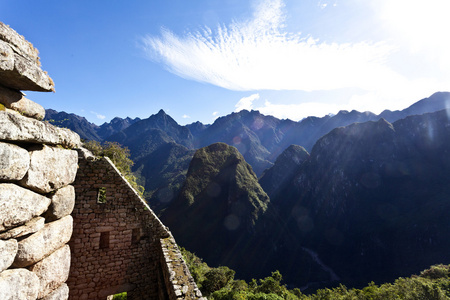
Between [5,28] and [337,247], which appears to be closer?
[5,28]

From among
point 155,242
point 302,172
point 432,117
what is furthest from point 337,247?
point 155,242

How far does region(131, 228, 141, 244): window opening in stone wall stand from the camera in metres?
7.76

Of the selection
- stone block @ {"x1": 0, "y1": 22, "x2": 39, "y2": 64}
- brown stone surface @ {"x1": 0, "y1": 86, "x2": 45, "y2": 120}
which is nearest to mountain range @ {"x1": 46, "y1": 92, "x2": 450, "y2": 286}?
brown stone surface @ {"x1": 0, "y1": 86, "x2": 45, "y2": 120}

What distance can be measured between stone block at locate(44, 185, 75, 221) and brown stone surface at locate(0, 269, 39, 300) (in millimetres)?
1145

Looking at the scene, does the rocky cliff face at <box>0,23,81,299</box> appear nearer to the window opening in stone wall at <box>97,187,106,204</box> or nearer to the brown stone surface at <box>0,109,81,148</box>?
the brown stone surface at <box>0,109,81,148</box>

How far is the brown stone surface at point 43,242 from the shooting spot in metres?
3.36

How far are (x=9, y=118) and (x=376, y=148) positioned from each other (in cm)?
14655

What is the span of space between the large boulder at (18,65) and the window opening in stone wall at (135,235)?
18.9 ft

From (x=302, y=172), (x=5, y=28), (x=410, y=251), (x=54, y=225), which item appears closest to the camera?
(x=5, y=28)

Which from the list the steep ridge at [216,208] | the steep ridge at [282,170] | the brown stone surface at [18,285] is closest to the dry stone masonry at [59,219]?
the brown stone surface at [18,285]

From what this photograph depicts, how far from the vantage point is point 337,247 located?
89.1 metres

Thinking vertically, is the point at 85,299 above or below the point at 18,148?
below

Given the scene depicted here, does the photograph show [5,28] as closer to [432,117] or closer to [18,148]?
[18,148]

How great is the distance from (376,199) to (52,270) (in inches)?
5081
